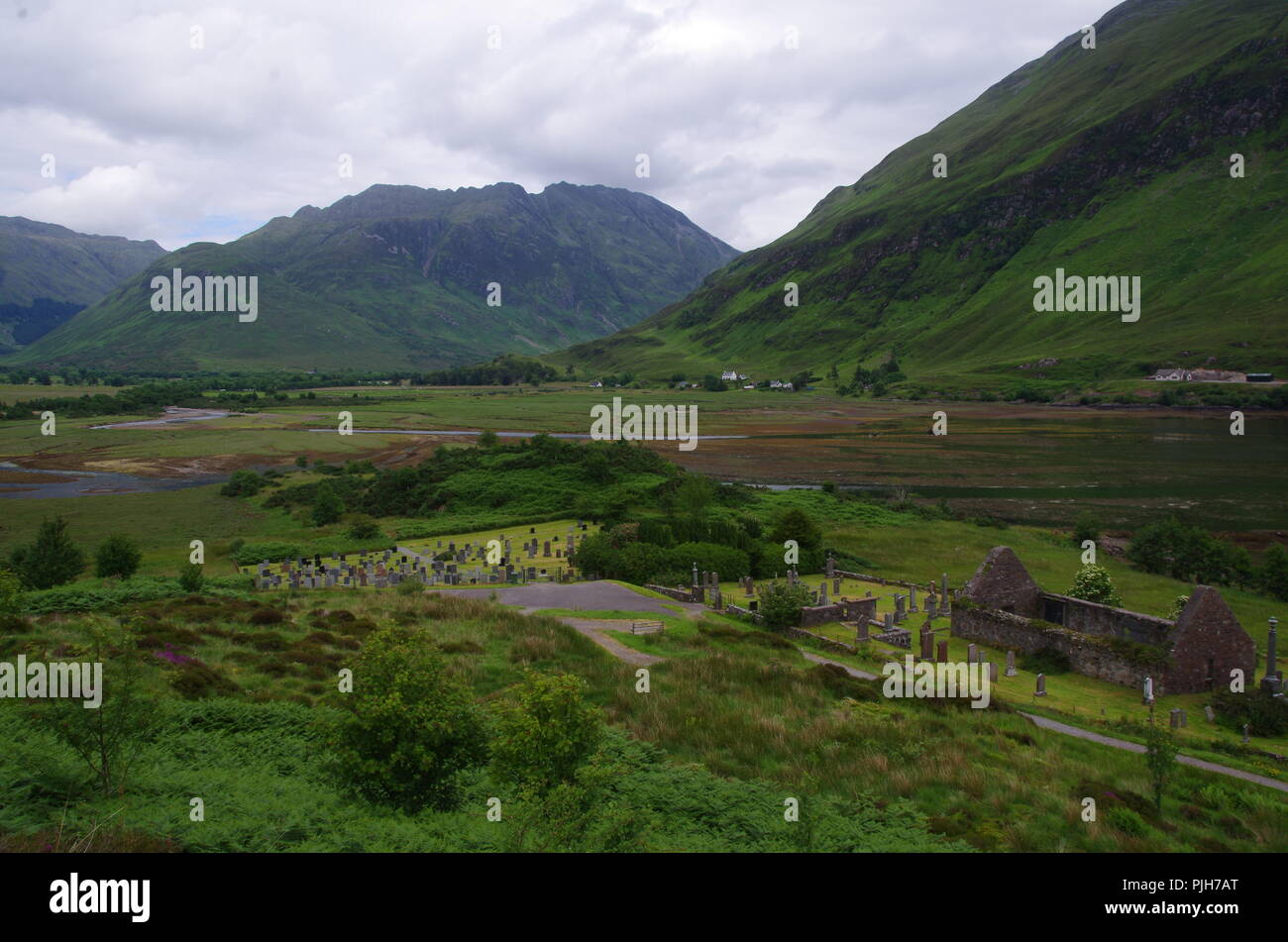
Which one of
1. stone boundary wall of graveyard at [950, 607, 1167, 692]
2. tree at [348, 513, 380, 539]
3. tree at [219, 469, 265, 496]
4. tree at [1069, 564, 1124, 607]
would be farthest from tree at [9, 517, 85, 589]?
tree at [1069, 564, 1124, 607]

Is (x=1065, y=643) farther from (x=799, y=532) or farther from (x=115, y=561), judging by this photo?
(x=115, y=561)

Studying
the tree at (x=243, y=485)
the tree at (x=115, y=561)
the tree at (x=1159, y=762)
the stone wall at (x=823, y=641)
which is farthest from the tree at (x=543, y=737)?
the tree at (x=243, y=485)

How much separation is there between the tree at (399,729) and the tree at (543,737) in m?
1.12

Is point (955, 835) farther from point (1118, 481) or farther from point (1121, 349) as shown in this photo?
point (1121, 349)

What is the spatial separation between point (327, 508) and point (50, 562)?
26.1m

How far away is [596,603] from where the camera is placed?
1475 inches

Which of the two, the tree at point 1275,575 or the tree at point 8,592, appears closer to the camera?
the tree at point 8,592

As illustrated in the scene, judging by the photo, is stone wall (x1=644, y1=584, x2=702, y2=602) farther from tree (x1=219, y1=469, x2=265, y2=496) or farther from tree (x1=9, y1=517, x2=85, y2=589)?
tree (x1=219, y1=469, x2=265, y2=496)

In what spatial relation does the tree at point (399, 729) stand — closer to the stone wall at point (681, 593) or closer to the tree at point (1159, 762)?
the tree at point (1159, 762)

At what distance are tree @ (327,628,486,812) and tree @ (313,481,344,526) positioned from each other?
59.5 m

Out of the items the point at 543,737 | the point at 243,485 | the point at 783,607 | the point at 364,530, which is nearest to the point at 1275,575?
the point at 783,607

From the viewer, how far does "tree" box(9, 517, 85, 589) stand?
43094 millimetres

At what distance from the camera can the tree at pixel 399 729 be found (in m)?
13.2

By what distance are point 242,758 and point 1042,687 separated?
24553 mm
